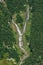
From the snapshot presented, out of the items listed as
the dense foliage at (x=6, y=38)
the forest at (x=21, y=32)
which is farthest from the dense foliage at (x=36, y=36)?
the dense foliage at (x=6, y=38)

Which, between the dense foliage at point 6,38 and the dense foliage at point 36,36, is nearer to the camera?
the dense foliage at point 36,36

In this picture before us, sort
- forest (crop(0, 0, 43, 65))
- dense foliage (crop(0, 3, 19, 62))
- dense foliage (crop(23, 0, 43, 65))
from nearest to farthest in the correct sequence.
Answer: dense foliage (crop(23, 0, 43, 65)), forest (crop(0, 0, 43, 65)), dense foliage (crop(0, 3, 19, 62))

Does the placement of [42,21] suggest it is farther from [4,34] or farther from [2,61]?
[2,61]

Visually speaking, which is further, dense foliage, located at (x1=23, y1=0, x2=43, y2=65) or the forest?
the forest

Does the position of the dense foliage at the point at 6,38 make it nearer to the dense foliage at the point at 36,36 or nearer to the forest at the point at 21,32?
the forest at the point at 21,32

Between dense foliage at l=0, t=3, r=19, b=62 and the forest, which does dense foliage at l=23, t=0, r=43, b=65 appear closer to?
the forest

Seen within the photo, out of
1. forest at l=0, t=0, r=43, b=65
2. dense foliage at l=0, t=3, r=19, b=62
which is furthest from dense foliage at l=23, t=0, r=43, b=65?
dense foliage at l=0, t=3, r=19, b=62

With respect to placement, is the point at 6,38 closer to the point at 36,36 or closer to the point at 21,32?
the point at 21,32

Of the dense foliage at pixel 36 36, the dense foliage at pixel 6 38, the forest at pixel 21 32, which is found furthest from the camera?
the dense foliage at pixel 6 38
